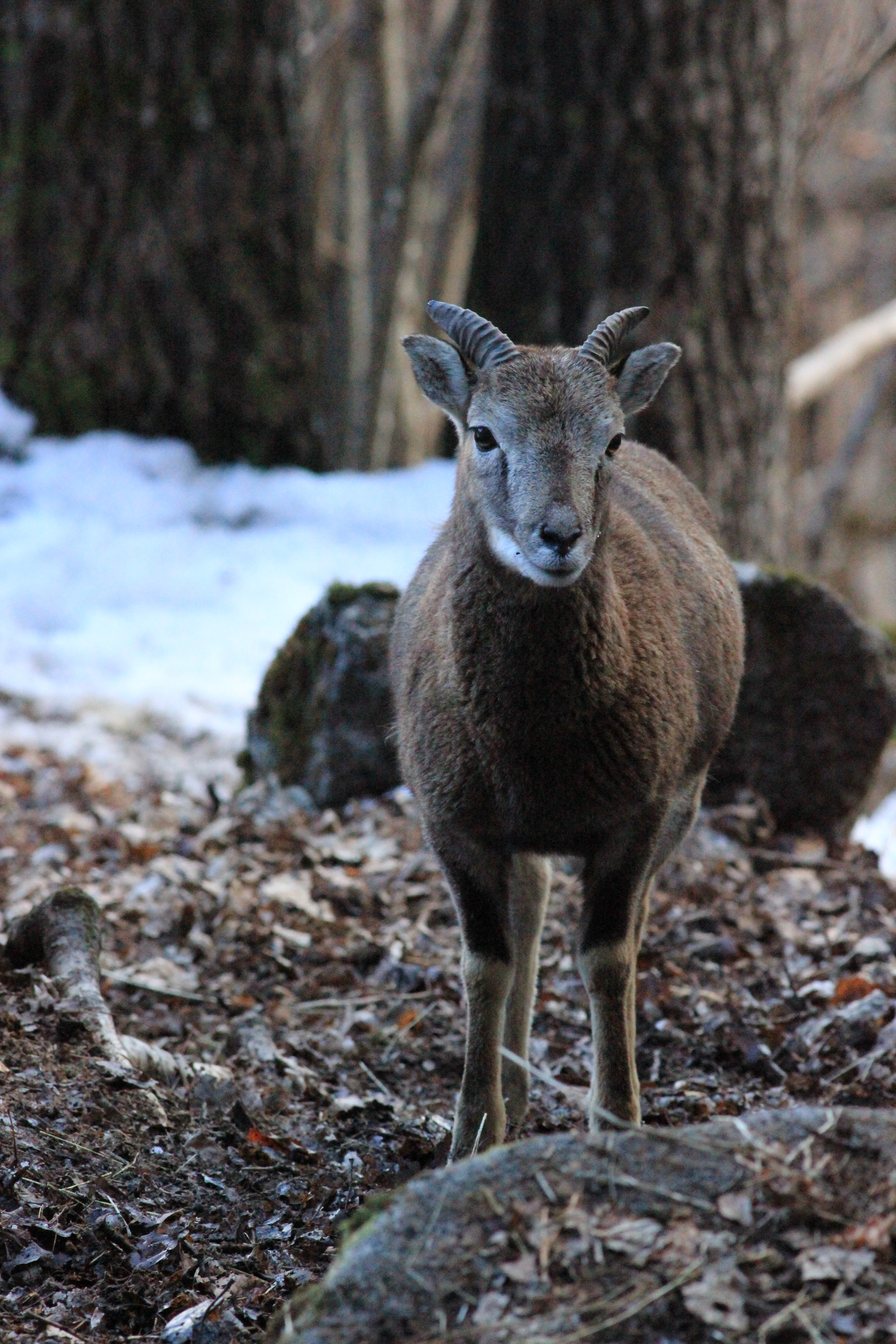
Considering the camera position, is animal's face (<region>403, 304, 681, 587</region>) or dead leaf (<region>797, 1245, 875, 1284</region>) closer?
dead leaf (<region>797, 1245, 875, 1284</region>)

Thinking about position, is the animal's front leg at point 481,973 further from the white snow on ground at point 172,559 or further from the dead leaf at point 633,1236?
the white snow on ground at point 172,559

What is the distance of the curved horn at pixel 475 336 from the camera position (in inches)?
195

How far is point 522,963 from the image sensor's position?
5621 millimetres

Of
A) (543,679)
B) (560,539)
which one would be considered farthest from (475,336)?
(543,679)

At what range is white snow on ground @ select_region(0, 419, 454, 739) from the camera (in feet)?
31.7

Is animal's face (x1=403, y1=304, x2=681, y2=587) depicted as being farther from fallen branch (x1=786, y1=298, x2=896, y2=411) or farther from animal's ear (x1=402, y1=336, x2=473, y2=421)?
fallen branch (x1=786, y1=298, x2=896, y2=411)

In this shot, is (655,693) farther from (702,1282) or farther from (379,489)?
(379,489)

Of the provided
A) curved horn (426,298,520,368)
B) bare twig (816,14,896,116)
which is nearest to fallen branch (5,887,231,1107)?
curved horn (426,298,520,368)

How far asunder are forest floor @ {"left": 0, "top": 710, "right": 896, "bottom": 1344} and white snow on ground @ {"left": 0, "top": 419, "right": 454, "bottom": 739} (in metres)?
0.70

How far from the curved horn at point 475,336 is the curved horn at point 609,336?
0.24 meters

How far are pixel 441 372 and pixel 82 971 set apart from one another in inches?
95.7

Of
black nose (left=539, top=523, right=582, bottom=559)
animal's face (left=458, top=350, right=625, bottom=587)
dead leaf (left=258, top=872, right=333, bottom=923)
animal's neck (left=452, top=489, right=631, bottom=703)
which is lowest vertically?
dead leaf (left=258, top=872, right=333, bottom=923)

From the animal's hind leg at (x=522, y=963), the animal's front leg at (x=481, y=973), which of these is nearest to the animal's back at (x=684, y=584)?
the animal's hind leg at (x=522, y=963)

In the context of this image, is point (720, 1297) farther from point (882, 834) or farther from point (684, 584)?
point (882, 834)
